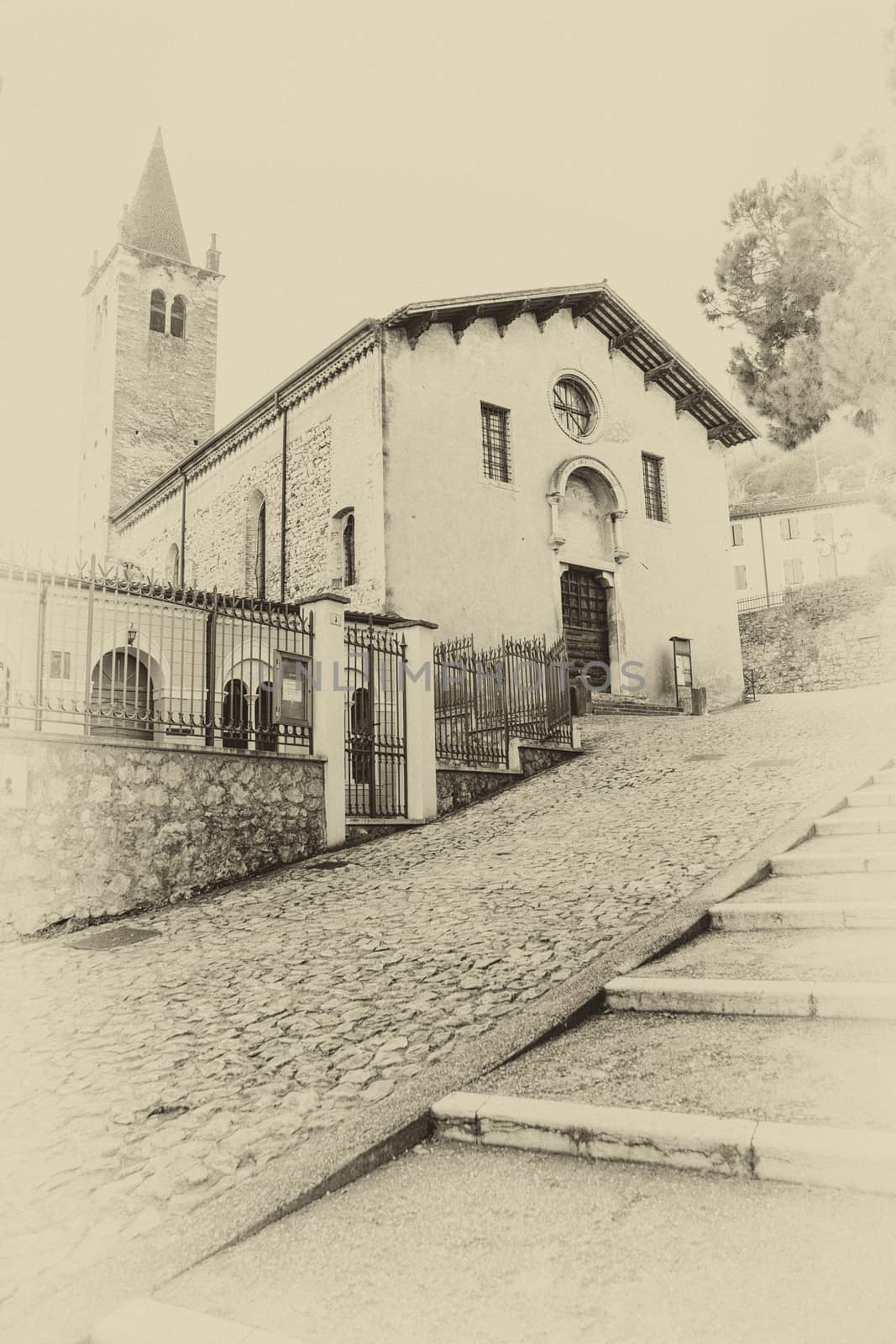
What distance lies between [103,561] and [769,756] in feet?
71.5

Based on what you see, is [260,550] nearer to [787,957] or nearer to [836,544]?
[787,957]

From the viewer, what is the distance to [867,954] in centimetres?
428

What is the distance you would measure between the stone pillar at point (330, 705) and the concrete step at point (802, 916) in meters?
4.95

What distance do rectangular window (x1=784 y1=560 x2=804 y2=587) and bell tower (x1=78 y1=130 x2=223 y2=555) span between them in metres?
29.5

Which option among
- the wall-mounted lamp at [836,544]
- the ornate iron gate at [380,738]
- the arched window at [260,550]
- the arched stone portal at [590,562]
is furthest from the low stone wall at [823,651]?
the ornate iron gate at [380,738]

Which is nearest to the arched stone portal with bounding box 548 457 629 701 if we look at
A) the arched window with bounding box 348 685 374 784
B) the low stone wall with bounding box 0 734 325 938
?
the arched window with bounding box 348 685 374 784

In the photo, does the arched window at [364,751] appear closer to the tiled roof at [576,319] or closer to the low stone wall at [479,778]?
the low stone wall at [479,778]

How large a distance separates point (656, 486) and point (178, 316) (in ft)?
64.5

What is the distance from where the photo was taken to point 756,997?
12.8 feet

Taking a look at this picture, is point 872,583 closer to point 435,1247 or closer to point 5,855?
point 5,855

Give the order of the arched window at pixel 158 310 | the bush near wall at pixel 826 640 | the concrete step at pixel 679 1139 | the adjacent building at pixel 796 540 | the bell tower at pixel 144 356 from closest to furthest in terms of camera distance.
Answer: the concrete step at pixel 679 1139 < the bush near wall at pixel 826 640 < the bell tower at pixel 144 356 < the arched window at pixel 158 310 < the adjacent building at pixel 796 540

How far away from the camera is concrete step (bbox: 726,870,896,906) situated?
5148 mm

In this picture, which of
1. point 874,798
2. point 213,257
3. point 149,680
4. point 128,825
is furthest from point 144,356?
point 874,798

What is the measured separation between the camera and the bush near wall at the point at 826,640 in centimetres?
2691
